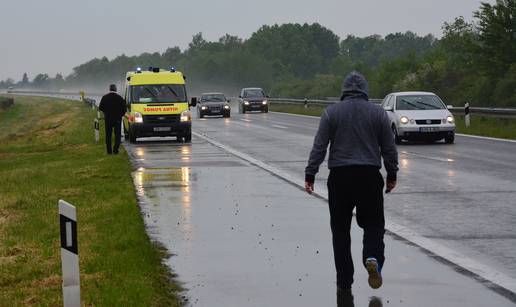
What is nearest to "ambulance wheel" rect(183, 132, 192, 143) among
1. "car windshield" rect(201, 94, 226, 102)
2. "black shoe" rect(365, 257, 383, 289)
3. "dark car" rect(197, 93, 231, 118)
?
"black shoe" rect(365, 257, 383, 289)

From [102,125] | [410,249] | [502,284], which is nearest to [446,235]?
[410,249]

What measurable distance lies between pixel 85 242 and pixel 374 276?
411cm

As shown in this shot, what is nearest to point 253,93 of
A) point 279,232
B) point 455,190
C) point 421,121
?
point 421,121

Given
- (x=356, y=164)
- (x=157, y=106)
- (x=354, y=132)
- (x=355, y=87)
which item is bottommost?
(x=157, y=106)

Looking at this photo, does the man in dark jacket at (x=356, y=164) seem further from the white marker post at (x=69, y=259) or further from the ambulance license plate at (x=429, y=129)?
the ambulance license plate at (x=429, y=129)

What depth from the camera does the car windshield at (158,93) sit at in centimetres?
3105

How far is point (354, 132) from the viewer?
7355 millimetres

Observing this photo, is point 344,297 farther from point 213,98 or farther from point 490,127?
point 213,98

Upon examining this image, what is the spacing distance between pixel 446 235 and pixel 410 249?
1.05m

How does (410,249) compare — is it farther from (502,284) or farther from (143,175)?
(143,175)

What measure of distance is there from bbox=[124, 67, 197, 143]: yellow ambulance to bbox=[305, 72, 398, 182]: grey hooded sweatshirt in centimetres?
2315

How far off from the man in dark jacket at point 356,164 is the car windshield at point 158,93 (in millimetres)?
23866

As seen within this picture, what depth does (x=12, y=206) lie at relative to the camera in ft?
47.6

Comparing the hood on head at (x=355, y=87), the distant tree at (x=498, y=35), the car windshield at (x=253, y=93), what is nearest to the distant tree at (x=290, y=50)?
the car windshield at (x=253, y=93)
